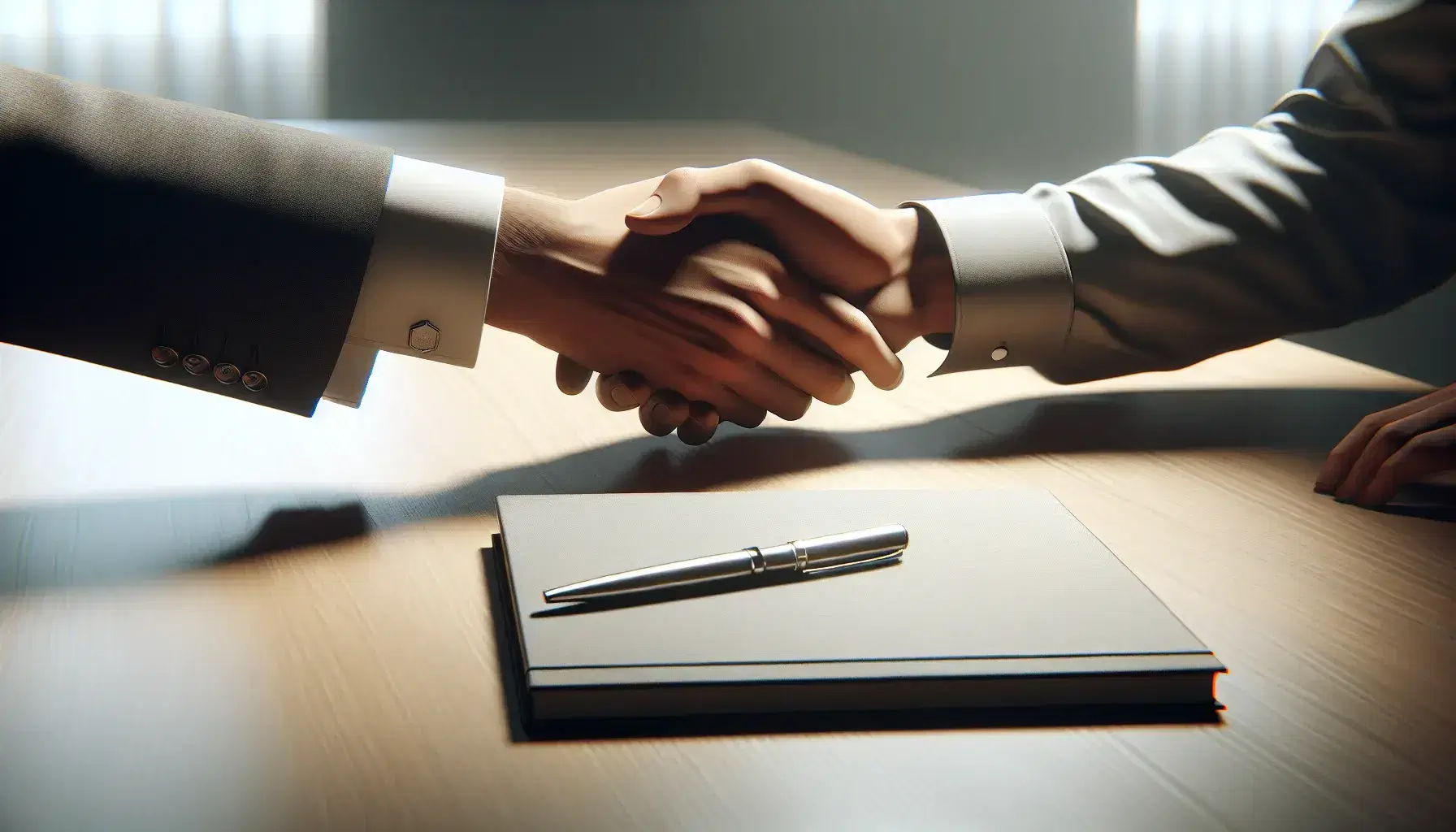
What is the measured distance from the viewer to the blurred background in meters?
4.31

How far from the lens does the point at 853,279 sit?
887 millimetres

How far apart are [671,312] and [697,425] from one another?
8 centimetres

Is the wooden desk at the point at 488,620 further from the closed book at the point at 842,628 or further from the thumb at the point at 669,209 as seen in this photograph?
the thumb at the point at 669,209

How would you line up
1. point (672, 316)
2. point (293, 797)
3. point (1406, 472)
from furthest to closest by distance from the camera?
point (672, 316) < point (1406, 472) < point (293, 797)

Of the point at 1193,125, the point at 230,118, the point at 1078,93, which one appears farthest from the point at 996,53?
the point at 230,118

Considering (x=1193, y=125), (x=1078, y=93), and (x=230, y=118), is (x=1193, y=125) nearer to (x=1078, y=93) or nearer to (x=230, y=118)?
(x=1078, y=93)

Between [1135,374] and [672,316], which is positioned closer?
[672,316]

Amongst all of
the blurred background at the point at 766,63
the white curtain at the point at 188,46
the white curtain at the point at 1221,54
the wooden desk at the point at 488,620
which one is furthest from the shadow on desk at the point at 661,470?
the white curtain at the point at 1221,54

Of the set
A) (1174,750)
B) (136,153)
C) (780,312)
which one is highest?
(136,153)

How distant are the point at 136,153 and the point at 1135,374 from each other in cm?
70

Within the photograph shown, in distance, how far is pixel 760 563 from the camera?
540mm

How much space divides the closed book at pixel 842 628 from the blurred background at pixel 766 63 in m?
3.41

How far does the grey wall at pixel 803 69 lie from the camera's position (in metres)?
4.23

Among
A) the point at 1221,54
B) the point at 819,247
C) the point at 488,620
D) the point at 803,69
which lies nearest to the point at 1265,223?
the point at 819,247
